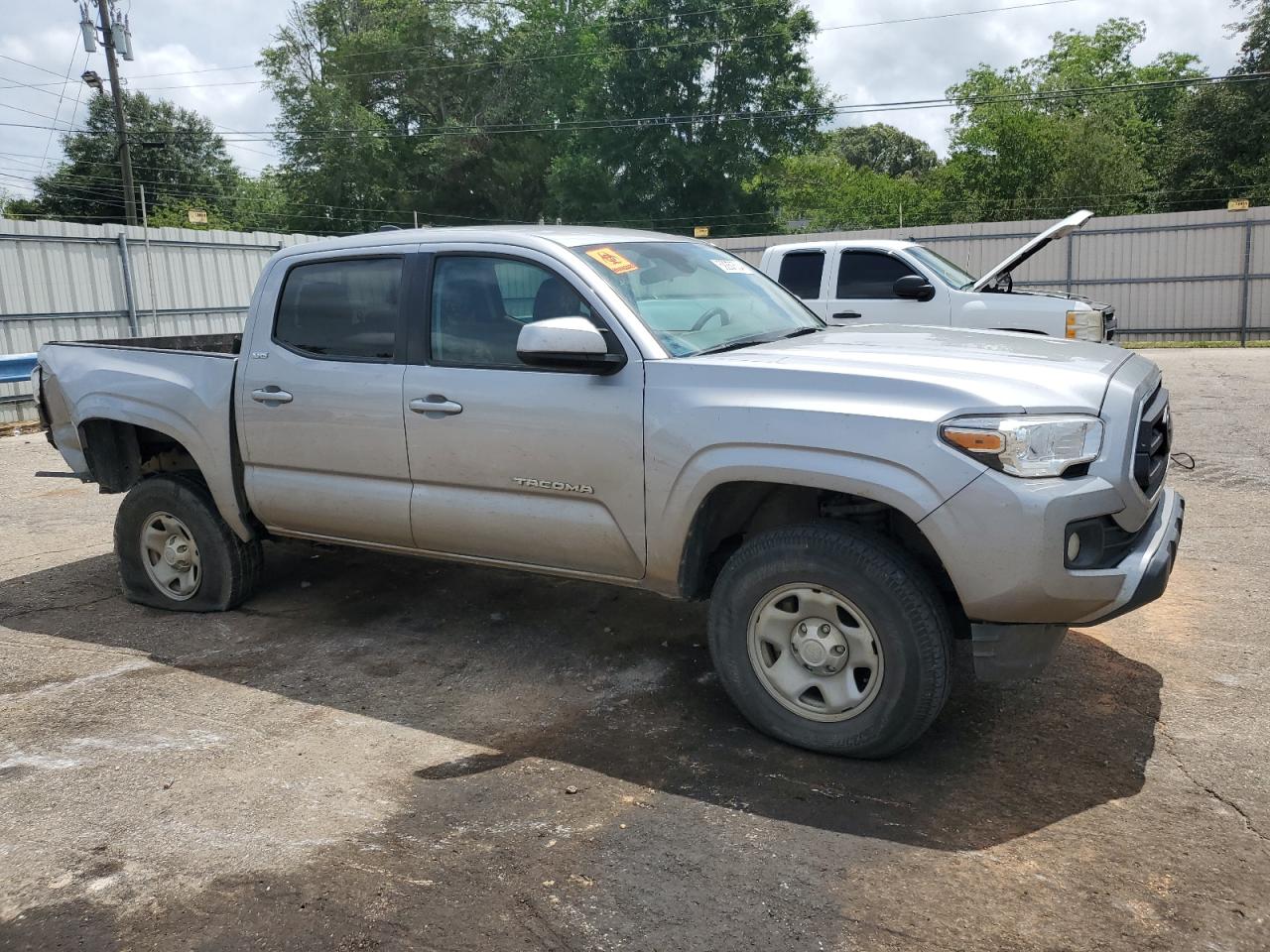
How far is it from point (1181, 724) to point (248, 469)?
13.7 feet

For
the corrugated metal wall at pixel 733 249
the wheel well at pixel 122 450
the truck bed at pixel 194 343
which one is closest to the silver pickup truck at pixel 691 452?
the wheel well at pixel 122 450

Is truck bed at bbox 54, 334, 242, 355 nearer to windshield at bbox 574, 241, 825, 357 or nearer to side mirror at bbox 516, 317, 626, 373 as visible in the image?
windshield at bbox 574, 241, 825, 357

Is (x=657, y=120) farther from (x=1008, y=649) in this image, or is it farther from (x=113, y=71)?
(x=1008, y=649)

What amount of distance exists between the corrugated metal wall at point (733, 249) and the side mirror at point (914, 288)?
8.25 m

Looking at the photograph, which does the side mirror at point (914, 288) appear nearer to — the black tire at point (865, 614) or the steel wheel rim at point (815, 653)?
the black tire at point (865, 614)

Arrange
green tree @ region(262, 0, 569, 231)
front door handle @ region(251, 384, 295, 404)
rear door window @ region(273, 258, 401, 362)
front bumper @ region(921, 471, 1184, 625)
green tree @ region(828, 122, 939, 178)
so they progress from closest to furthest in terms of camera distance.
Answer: front bumper @ region(921, 471, 1184, 625), rear door window @ region(273, 258, 401, 362), front door handle @ region(251, 384, 295, 404), green tree @ region(262, 0, 569, 231), green tree @ region(828, 122, 939, 178)

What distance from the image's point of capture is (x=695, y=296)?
458cm

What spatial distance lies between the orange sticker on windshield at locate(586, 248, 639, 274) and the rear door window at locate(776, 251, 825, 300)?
6.65 meters

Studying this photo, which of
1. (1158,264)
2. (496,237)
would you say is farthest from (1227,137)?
(496,237)

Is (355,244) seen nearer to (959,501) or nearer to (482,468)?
(482,468)

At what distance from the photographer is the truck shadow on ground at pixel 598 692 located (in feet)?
11.5

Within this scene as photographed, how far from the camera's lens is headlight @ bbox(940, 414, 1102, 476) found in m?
3.31

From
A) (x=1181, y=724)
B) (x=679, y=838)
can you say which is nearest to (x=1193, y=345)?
(x=1181, y=724)

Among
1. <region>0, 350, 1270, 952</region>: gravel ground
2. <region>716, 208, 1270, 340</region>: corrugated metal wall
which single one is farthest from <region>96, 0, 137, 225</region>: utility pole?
<region>0, 350, 1270, 952</region>: gravel ground
